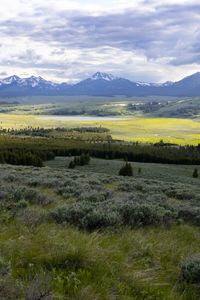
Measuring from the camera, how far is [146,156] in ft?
336

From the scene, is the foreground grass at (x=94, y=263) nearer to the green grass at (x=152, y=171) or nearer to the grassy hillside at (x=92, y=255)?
the grassy hillside at (x=92, y=255)

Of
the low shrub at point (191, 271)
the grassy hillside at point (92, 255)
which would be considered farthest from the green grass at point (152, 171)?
the low shrub at point (191, 271)

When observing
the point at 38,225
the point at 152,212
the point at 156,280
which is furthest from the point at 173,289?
the point at 152,212

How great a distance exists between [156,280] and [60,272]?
1416 mm

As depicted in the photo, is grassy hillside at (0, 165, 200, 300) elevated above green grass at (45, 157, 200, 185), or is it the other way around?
grassy hillside at (0, 165, 200, 300)

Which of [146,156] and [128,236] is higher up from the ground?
[128,236]

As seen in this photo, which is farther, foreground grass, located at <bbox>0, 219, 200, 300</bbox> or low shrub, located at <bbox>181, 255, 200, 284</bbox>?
low shrub, located at <bbox>181, 255, 200, 284</bbox>

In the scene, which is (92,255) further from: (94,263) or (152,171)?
(152,171)

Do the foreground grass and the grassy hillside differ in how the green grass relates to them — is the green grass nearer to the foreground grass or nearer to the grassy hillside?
the grassy hillside

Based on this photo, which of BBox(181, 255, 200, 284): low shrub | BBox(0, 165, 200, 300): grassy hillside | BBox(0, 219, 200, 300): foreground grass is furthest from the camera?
BBox(181, 255, 200, 284): low shrub

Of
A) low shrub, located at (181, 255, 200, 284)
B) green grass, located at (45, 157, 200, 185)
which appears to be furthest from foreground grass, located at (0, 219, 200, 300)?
green grass, located at (45, 157, 200, 185)

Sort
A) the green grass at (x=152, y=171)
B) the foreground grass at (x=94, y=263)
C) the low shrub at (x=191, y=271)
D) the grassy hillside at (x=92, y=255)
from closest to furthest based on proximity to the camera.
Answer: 1. the grassy hillside at (x=92, y=255)
2. the foreground grass at (x=94, y=263)
3. the low shrub at (x=191, y=271)
4. the green grass at (x=152, y=171)

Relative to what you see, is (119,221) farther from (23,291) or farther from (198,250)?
(23,291)

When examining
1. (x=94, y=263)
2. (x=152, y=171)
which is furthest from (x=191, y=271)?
(x=152, y=171)
